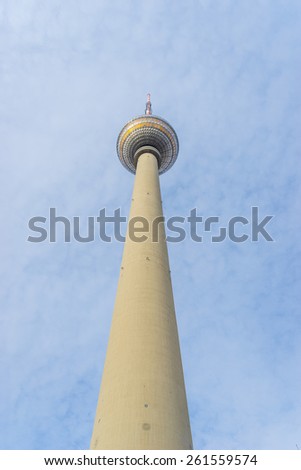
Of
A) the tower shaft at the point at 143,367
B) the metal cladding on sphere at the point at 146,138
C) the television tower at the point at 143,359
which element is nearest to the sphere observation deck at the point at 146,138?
the metal cladding on sphere at the point at 146,138

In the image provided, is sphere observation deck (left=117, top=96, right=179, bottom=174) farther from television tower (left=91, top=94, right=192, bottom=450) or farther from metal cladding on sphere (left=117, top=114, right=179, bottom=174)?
television tower (left=91, top=94, right=192, bottom=450)

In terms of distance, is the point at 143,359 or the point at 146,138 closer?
the point at 143,359

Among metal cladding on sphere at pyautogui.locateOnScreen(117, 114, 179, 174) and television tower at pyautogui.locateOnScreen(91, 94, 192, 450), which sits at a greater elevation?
metal cladding on sphere at pyautogui.locateOnScreen(117, 114, 179, 174)

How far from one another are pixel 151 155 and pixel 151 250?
1951cm

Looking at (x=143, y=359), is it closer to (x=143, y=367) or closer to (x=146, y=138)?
(x=143, y=367)

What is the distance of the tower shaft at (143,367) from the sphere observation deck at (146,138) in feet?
67.8

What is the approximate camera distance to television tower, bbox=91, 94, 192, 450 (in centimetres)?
1936

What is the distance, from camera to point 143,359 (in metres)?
22.3

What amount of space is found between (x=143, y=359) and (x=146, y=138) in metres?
32.0

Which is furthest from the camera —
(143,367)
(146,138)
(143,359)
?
(146,138)

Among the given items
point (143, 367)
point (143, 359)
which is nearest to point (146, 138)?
point (143, 359)

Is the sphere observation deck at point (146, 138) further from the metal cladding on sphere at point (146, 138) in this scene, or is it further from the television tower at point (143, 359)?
the television tower at point (143, 359)

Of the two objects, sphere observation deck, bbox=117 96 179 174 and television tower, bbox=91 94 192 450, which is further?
sphere observation deck, bbox=117 96 179 174

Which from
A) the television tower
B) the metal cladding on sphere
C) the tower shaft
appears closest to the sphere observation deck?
the metal cladding on sphere
